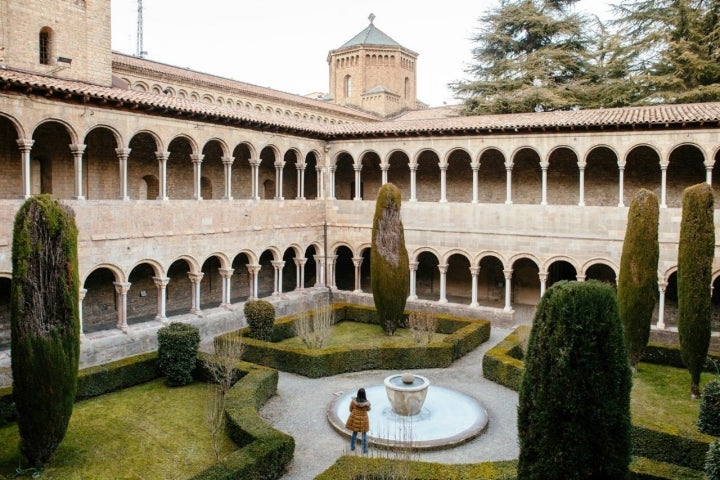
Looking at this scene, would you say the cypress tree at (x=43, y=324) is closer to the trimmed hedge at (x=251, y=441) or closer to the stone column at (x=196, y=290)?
the trimmed hedge at (x=251, y=441)

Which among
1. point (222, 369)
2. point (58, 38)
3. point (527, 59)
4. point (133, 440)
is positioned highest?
point (527, 59)

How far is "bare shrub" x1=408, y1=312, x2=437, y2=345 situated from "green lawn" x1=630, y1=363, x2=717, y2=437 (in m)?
5.03

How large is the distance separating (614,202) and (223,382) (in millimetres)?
14277

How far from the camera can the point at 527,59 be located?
27.1 meters

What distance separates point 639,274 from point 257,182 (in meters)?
11.9

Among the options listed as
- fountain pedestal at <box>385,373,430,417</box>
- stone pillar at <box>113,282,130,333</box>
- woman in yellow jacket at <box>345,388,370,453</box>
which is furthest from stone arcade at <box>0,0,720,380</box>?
woman in yellow jacket at <box>345,388,370,453</box>

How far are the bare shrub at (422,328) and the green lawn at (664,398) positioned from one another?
5.03 meters

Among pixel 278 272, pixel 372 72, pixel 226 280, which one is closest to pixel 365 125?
pixel 278 272

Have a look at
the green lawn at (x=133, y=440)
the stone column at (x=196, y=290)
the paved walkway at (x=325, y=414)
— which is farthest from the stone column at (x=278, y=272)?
the green lawn at (x=133, y=440)

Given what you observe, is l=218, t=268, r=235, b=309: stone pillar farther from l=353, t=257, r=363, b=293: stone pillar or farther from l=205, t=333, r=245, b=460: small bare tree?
l=353, t=257, r=363, b=293: stone pillar

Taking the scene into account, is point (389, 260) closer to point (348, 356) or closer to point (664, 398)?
point (348, 356)

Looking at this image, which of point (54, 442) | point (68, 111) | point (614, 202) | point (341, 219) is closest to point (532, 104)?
point (614, 202)

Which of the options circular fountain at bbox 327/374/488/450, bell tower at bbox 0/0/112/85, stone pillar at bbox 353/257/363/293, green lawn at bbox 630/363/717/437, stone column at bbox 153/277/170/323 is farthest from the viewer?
stone pillar at bbox 353/257/363/293

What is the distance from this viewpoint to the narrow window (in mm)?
16516
